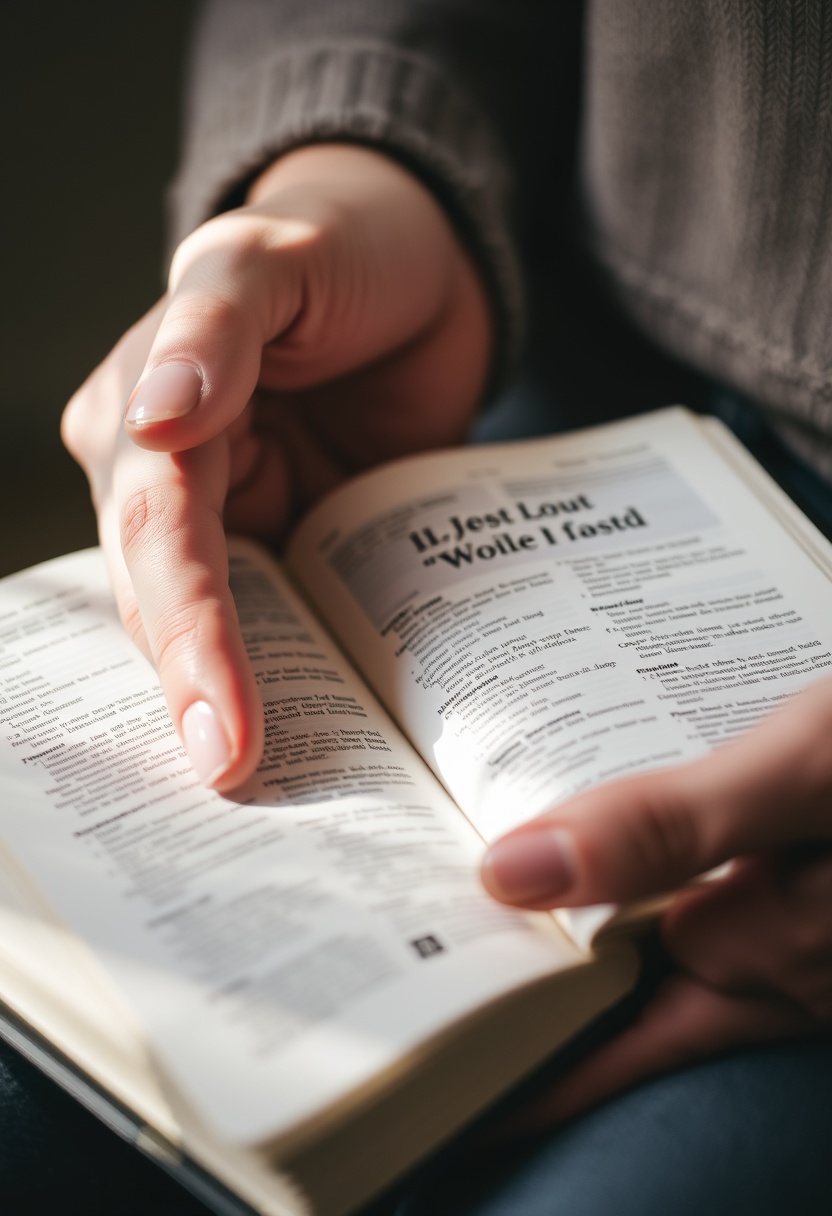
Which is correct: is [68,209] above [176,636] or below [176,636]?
above

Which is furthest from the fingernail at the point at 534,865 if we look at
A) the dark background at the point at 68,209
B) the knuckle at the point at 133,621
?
the dark background at the point at 68,209

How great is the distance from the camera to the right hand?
0.48 meters

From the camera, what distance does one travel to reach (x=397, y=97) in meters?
0.81

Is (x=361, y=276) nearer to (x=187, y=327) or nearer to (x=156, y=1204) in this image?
(x=187, y=327)

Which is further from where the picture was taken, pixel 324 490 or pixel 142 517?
pixel 324 490

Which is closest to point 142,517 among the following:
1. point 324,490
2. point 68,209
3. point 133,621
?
point 133,621

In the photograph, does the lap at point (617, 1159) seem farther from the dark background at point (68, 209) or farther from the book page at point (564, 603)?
the dark background at point (68, 209)

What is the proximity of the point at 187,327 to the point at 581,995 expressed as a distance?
41 cm

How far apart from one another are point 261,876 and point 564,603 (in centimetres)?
25

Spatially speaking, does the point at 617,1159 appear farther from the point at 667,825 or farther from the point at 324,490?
the point at 324,490

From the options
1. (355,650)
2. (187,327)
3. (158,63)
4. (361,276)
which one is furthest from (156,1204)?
(158,63)

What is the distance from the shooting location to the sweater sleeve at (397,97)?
80 centimetres

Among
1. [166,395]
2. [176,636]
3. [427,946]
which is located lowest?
[427,946]

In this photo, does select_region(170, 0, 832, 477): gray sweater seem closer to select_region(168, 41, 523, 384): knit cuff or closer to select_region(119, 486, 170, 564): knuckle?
select_region(168, 41, 523, 384): knit cuff
